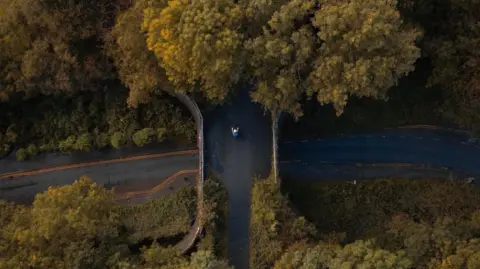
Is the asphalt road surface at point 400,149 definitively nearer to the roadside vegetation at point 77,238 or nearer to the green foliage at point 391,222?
the green foliage at point 391,222

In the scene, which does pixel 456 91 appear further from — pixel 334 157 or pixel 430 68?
pixel 334 157

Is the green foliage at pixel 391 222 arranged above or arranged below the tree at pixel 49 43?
below

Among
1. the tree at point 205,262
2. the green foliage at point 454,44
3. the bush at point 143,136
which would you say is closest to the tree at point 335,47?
the green foliage at point 454,44

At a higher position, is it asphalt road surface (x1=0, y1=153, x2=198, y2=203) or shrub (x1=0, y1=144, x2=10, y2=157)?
shrub (x1=0, y1=144, x2=10, y2=157)

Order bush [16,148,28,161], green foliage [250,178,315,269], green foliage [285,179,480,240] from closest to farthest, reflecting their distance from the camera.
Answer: green foliage [250,178,315,269] < green foliage [285,179,480,240] < bush [16,148,28,161]

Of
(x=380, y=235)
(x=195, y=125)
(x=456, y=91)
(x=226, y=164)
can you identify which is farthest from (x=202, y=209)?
(x=456, y=91)

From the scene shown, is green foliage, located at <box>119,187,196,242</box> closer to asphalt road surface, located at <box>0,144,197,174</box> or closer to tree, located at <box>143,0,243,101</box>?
asphalt road surface, located at <box>0,144,197,174</box>

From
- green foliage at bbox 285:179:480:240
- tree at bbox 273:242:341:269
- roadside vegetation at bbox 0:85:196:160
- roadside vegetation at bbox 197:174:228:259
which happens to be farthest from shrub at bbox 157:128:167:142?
tree at bbox 273:242:341:269

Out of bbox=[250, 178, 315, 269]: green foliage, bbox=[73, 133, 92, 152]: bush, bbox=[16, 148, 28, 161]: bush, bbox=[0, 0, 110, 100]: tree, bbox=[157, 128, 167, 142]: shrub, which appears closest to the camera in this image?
bbox=[0, 0, 110, 100]: tree
